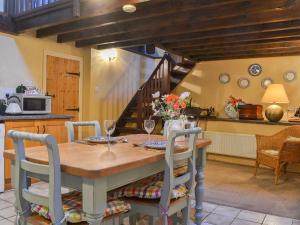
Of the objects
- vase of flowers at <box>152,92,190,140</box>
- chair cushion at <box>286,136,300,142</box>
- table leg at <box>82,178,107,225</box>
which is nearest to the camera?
table leg at <box>82,178,107,225</box>

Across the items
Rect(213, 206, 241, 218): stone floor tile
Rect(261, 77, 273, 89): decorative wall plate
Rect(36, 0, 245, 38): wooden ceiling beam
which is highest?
Rect(36, 0, 245, 38): wooden ceiling beam

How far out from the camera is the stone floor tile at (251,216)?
270cm

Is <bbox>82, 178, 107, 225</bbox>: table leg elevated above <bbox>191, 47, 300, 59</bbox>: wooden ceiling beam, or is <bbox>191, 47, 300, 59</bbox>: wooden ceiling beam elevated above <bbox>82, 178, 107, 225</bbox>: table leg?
<bbox>191, 47, 300, 59</bbox>: wooden ceiling beam

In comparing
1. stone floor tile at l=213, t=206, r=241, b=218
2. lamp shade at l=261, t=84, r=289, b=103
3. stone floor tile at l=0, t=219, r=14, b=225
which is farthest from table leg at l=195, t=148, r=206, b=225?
lamp shade at l=261, t=84, r=289, b=103

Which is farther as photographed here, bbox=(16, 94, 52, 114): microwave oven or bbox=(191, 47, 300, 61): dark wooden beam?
bbox=(191, 47, 300, 61): dark wooden beam

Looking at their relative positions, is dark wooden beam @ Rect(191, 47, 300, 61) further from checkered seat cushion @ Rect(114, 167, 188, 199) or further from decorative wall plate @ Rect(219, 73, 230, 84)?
checkered seat cushion @ Rect(114, 167, 188, 199)

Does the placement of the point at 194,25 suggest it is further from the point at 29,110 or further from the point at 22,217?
the point at 22,217

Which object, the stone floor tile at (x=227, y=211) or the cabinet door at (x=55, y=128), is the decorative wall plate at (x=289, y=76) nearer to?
the stone floor tile at (x=227, y=211)

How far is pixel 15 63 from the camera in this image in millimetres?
4160

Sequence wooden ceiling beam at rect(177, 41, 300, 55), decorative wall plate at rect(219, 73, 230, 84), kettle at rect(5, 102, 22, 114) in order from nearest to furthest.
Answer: kettle at rect(5, 102, 22, 114) < wooden ceiling beam at rect(177, 41, 300, 55) < decorative wall plate at rect(219, 73, 230, 84)

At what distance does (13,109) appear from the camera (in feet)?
12.1

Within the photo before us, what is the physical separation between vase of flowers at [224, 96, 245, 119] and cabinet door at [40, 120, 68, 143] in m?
3.13

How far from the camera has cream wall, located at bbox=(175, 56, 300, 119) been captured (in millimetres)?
5172

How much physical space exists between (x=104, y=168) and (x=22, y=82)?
344cm
